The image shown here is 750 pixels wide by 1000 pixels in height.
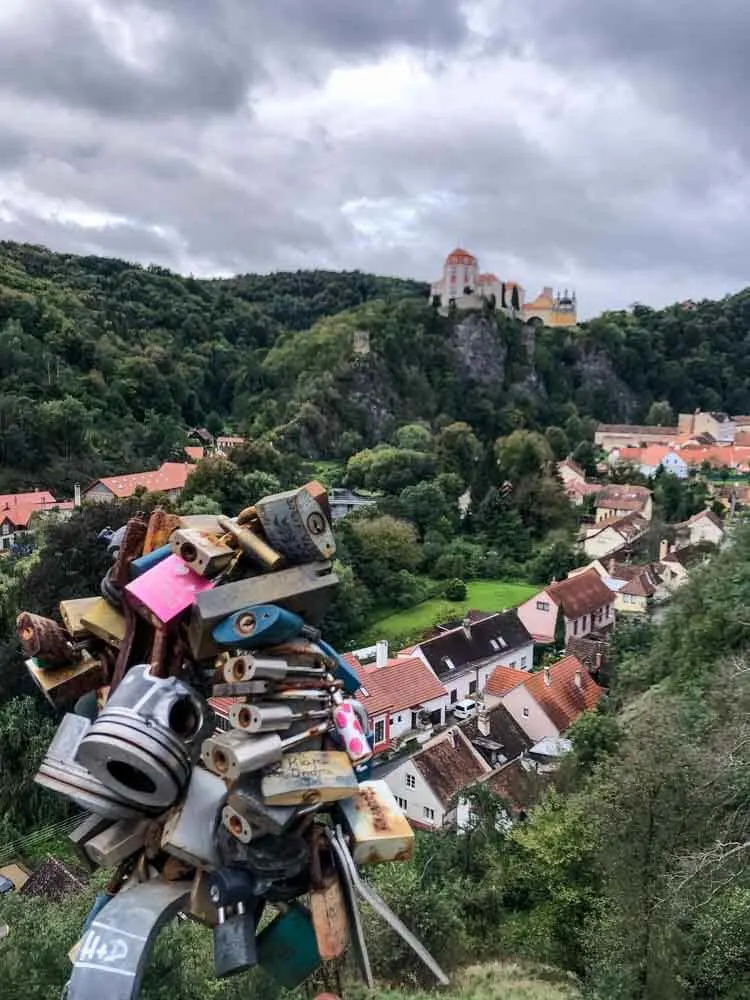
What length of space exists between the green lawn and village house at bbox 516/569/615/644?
4.01 metres

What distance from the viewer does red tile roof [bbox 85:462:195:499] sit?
41219mm

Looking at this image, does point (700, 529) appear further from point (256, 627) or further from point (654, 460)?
point (256, 627)

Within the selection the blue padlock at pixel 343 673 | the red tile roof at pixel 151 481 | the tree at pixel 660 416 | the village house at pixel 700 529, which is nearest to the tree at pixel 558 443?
the tree at pixel 660 416

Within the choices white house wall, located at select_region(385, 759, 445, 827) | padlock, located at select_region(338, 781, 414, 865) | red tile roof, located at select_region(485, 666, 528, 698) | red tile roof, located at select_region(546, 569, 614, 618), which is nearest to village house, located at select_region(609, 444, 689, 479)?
red tile roof, located at select_region(546, 569, 614, 618)

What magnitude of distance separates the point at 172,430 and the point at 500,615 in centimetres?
3050

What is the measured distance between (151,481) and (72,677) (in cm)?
3937

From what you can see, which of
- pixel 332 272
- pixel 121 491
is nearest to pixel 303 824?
pixel 121 491

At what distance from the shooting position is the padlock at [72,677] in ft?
17.4

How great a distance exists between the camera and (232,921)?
15.0 ft

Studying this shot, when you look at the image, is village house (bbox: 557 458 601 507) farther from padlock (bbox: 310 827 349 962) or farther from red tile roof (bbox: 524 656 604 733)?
padlock (bbox: 310 827 349 962)

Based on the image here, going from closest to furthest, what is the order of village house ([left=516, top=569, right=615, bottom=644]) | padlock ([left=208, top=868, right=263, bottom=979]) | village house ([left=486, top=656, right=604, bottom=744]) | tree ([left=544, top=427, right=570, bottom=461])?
padlock ([left=208, top=868, right=263, bottom=979]) < village house ([left=486, top=656, right=604, bottom=744]) < village house ([left=516, top=569, right=615, bottom=644]) < tree ([left=544, top=427, right=570, bottom=461])

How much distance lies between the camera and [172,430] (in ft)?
177

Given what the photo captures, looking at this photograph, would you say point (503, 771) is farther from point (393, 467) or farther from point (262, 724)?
point (393, 467)

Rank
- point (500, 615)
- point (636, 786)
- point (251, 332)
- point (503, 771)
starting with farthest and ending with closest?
point (251, 332), point (500, 615), point (503, 771), point (636, 786)
